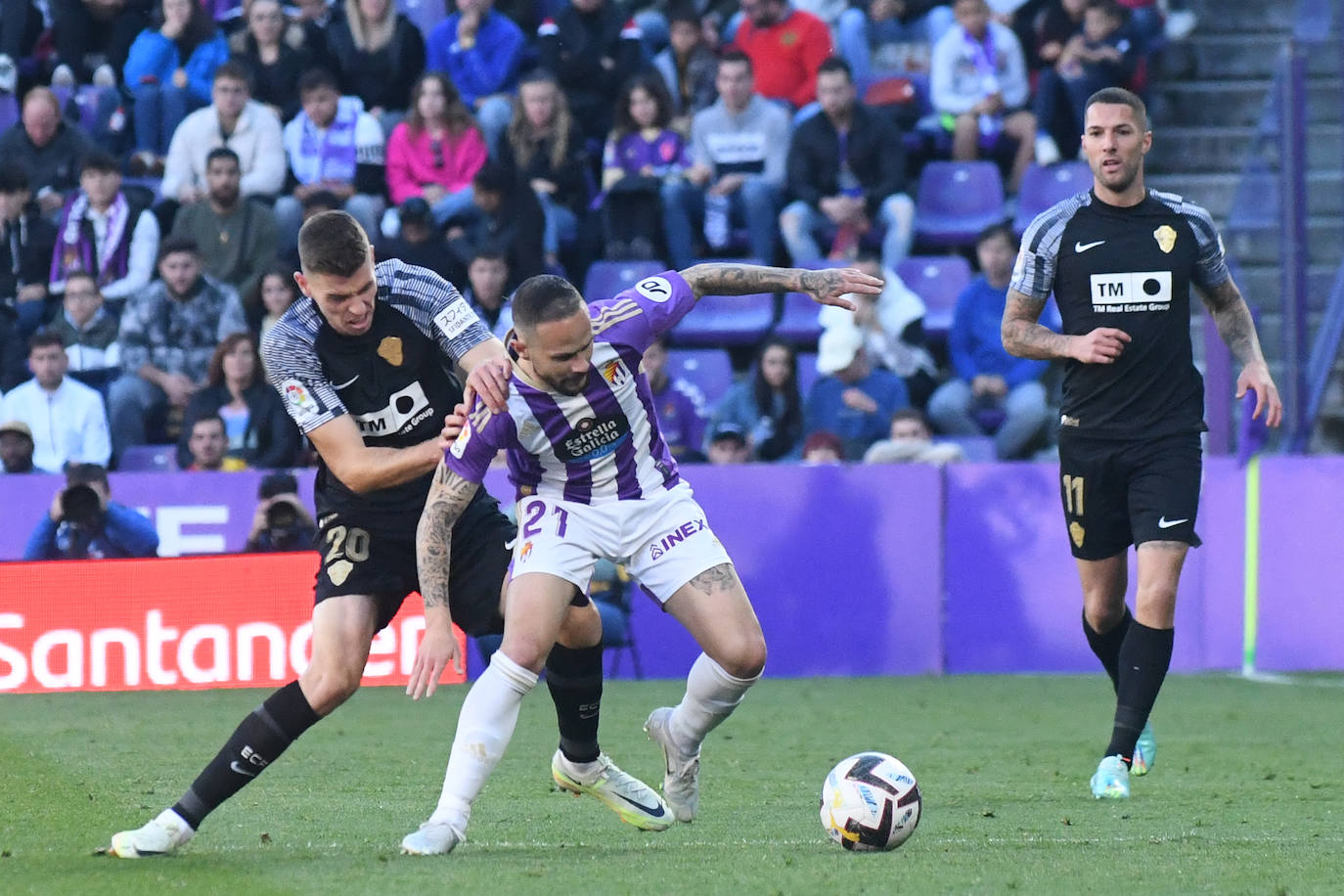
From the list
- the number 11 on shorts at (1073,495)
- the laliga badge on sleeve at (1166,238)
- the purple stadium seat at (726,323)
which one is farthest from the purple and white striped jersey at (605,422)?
the purple stadium seat at (726,323)

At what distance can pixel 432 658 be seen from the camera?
534cm

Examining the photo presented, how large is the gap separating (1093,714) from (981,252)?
4649 millimetres

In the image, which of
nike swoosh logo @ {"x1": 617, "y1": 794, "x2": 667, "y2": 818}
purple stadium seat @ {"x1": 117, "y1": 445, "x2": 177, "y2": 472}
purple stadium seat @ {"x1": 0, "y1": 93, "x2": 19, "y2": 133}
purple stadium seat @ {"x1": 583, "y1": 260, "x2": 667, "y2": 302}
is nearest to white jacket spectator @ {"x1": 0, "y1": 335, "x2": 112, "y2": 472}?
purple stadium seat @ {"x1": 117, "y1": 445, "x2": 177, "y2": 472}

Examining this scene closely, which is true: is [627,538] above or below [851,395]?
above

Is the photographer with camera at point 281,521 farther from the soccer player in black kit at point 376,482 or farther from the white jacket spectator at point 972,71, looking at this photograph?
the white jacket spectator at point 972,71

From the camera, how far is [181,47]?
625 inches

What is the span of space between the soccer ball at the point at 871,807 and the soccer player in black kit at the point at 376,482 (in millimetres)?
750

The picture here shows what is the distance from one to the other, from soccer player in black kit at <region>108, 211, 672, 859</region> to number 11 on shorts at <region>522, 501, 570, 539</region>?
0.20 metres

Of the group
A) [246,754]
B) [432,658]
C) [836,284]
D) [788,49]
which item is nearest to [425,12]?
[788,49]

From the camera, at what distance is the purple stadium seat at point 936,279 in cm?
1462

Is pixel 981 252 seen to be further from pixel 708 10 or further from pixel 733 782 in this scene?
pixel 733 782

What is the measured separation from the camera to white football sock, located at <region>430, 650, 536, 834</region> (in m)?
5.55

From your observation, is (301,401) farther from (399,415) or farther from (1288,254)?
(1288,254)

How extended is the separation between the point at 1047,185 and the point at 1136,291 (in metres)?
8.24
